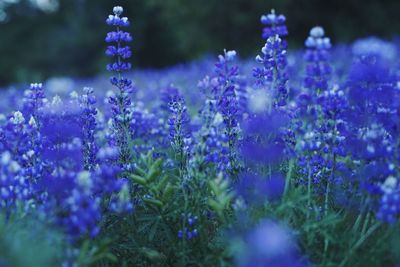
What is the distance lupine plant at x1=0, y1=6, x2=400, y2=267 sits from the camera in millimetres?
2598

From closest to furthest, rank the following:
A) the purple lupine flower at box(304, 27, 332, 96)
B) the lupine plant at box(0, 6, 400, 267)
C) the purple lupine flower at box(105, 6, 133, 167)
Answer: the lupine plant at box(0, 6, 400, 267) < the purple lupine flower at box(304, 27, 332, 96) < the purple lupine flower at box(105, 6, 133, 167)

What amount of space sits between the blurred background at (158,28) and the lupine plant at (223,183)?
346 inches

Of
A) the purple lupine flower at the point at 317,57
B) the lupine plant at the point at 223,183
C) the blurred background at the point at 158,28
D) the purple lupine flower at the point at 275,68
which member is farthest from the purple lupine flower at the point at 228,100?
the blurred background at the point at 158,28

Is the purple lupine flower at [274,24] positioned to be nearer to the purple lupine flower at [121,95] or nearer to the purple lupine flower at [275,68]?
the purple lupine flower at [275,68]

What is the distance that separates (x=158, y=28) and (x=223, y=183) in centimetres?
2150

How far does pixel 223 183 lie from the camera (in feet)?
8.89

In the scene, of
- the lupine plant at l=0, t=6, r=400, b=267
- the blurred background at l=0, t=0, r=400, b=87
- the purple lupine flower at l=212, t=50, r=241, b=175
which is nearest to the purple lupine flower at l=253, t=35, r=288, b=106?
the lupine plant at l=0, t=6, r=400, b=267

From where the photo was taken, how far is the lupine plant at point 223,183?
260 centimetres

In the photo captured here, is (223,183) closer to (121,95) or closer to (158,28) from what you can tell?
(121,95)

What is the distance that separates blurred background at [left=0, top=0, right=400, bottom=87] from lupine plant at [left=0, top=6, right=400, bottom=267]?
879 centimetres

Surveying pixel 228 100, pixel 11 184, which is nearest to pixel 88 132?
pixel 11 184

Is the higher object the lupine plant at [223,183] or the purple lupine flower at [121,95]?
the purple lupine flower at [121,95]

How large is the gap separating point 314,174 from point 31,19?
2632 cm

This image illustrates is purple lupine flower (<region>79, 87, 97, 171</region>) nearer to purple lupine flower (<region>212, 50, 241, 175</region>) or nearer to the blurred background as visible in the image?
purple lupine flower (<region>212, 50, 241, 175</region>)
